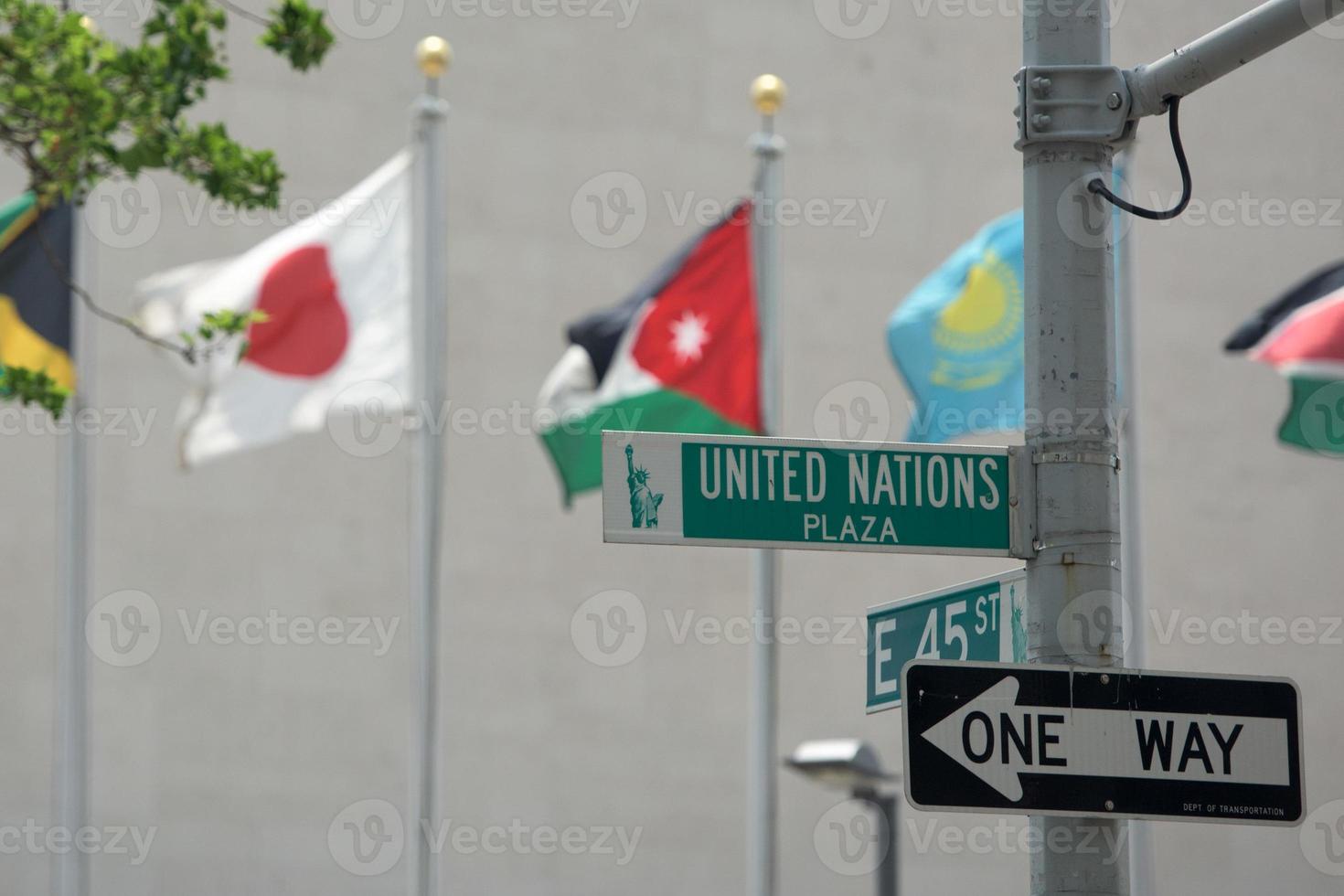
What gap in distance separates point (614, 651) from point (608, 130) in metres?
4.86

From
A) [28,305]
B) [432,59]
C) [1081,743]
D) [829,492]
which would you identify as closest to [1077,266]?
[829,492]

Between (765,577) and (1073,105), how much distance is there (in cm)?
839

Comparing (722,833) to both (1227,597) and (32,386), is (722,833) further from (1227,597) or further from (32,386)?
(32,386)

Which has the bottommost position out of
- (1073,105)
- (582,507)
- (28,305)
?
(1073,105)

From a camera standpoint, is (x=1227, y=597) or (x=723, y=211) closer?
(x=723, y=211)

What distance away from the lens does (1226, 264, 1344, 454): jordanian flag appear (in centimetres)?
1161

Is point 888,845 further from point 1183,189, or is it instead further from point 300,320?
point 1183,189

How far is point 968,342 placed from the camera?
45.0 feet

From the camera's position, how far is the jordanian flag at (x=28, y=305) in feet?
41.2

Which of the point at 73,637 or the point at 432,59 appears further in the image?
the point at 432,59

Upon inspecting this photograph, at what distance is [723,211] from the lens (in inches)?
741

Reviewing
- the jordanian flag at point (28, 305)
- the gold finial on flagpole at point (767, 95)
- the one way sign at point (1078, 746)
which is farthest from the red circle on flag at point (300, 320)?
the one way sign at point (1078, 746)

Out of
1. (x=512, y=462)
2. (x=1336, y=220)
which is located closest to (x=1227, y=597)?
(x=1336, y=220)

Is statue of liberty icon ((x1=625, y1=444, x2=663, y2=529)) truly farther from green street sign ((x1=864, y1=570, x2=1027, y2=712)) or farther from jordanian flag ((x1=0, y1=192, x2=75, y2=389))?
jordanian flag ((x1=0, y1=192, x2=75, y2=389))
